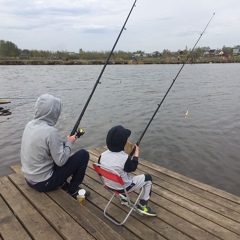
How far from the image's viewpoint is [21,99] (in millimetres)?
17188

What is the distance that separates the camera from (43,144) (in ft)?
10.6

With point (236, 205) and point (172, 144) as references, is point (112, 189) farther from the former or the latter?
point (172, 144)

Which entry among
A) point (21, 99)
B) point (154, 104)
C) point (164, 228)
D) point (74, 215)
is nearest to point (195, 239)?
point (164, 228)

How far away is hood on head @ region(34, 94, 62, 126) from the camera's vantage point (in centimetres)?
325

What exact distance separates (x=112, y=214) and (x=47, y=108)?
161 cm

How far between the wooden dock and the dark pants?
0.32ft

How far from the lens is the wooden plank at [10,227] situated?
275 cm

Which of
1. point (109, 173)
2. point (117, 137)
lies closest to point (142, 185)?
point (109, 173)

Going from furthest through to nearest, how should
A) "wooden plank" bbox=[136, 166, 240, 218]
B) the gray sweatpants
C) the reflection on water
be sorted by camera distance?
1. the reflection on water
2. "wooden plank" bbox=[136, 166, 240, 218]
3. the gray sweatpants

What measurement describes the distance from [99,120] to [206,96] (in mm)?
9500

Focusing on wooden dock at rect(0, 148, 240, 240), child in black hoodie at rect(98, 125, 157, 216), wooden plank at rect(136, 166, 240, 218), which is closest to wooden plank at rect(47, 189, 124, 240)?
wooden dock at rect(0, 148, 240, 240)

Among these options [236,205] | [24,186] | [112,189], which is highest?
[112,189]

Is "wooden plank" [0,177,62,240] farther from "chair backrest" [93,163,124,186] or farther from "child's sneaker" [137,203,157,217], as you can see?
"child's sneaker" [137,203,157,217]

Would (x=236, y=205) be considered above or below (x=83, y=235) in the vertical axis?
below
